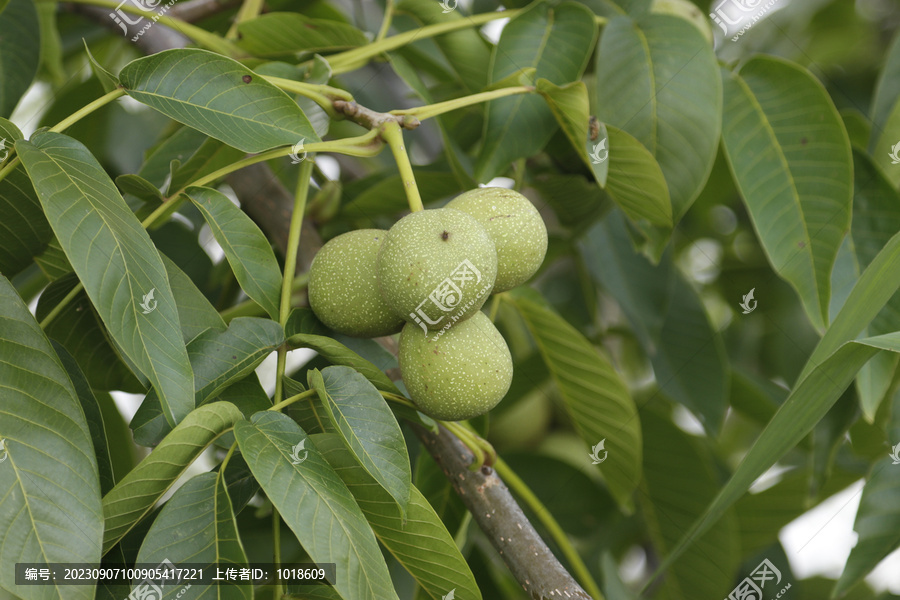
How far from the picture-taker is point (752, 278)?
161cm

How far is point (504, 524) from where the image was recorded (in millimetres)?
729

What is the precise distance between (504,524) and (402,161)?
38 cm

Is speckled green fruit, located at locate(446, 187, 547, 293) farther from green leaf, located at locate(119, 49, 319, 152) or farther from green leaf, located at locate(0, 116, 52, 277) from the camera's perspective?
green leaf, located at locate(0, 116, 52, 277)

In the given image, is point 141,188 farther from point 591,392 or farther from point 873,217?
point 873,217

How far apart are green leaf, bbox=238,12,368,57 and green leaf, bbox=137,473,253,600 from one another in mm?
628

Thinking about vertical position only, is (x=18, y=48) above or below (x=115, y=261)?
above

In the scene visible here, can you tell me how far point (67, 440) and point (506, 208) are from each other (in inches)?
16.8

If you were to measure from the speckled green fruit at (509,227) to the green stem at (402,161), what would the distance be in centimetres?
4

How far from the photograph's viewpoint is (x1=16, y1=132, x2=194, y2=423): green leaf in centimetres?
54

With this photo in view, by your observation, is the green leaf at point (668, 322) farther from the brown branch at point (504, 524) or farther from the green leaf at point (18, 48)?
the green leaf at point (18, 48)

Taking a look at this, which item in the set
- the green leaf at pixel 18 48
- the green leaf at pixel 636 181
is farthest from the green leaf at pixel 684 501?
the green leaf at pixel 18 48

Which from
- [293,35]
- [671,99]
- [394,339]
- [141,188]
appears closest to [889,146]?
[671,99]

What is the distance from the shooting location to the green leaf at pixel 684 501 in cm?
114

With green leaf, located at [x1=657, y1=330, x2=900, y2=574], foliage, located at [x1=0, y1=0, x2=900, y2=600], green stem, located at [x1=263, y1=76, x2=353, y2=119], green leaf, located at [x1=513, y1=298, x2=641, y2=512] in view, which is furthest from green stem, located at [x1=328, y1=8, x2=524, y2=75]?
green leaf, located at [x1=657, y1=330, x2=900, y2=574]
